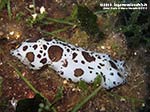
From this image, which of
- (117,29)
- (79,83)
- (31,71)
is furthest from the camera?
(117,29)

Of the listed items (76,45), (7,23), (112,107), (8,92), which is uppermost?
(7,23)

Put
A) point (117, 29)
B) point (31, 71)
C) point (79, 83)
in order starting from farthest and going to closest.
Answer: point (117, 29) → point (31, 71) → point (79, 83)

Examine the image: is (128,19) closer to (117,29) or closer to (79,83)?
(117,29)

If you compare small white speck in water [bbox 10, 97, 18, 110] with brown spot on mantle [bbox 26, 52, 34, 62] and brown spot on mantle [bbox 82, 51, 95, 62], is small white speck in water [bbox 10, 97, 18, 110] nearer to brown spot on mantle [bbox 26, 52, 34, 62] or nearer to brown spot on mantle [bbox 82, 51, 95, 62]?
brown spot on mantle [bbox 26, 52, 34, 62]

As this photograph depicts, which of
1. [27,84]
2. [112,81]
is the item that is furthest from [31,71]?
[112,81]

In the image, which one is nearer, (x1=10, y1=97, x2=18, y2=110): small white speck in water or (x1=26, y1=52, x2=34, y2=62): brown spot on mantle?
(x1=10, y1=97, x2=18, y2=110): small white speck in water

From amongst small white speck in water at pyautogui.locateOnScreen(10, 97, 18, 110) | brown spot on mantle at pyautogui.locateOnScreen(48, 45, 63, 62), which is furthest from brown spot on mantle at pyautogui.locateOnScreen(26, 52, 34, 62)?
small white speck in water at pyautogui.locateOnScreen(10, 97, 18, 110)

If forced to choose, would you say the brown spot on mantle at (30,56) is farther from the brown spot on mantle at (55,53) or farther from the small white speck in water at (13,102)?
the small white speck in water at (13,102)

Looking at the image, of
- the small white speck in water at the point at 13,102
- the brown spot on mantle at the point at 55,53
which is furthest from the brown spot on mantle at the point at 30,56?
the small white speck in water at the point at 13,102
